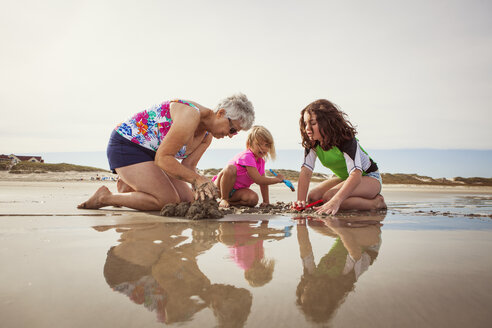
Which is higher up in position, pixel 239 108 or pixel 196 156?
pixel 239 108

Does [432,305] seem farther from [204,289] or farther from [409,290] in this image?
[204,289]

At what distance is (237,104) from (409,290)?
255 cm

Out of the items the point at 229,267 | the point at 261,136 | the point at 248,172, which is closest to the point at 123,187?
the point at 248,172

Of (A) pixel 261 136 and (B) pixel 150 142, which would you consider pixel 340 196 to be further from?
(B) pixel 150 142

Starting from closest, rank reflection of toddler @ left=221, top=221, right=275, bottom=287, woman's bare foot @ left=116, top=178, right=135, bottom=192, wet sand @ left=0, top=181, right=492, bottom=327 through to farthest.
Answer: wet sand @ left=0, top=181, right=492, bottom=327 → reflection of toddler @ left=221, top=221, right=275, bottom=287 → woman's bare foot @ left=116, top=178, right=135, bottom=192

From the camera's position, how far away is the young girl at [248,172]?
15.1 feet

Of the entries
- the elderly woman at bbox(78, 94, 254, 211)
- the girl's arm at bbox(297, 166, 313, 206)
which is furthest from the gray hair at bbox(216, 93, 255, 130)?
the girl's arm at bbox(297, 166, 313, 206)

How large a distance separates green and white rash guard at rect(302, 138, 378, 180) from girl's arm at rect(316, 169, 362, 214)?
0.09 meters

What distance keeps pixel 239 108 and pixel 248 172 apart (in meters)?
1.53

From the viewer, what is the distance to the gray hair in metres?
3.30

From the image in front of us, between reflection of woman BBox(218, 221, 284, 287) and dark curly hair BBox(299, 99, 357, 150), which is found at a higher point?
dark curly hair BBox(299, 99, 357, 150)

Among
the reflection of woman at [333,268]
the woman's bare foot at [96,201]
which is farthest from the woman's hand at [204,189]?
the woman's bare foot at [96,201]

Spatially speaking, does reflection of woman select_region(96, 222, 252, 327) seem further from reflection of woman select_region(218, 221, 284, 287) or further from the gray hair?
the gray hair

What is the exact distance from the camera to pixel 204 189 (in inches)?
115
